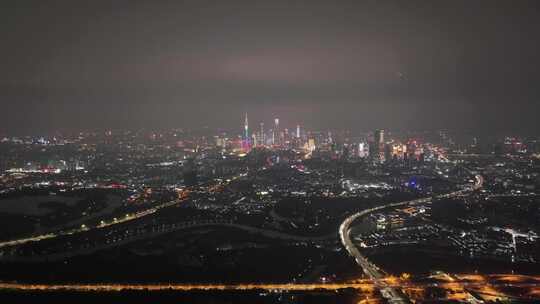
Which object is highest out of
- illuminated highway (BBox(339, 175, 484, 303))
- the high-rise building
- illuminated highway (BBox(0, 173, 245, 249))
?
the high-rise building

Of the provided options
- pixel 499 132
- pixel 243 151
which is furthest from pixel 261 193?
pixel 499 132

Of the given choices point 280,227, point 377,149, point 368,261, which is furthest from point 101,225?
point 377,149

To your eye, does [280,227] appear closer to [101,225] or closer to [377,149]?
[101,225]

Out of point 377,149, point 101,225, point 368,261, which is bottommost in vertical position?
point 368,261

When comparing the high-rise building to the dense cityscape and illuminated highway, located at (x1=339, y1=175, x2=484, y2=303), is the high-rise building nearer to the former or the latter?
the dense cityscape

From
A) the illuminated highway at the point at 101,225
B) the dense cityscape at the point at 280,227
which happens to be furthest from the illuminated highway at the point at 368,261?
the illuminated highway at the point at 101,225

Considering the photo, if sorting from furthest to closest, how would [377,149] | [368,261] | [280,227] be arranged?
[377,149], [280,227], [368,261]

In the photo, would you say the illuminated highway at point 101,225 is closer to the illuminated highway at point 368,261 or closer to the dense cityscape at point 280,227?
the dense cityscape at point 280,227

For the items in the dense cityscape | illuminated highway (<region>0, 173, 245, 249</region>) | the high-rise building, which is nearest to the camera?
the dense cityscape

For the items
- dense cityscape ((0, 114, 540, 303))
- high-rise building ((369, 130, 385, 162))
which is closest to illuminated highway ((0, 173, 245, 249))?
dense cityscape ((0, 114, 540, 303))
